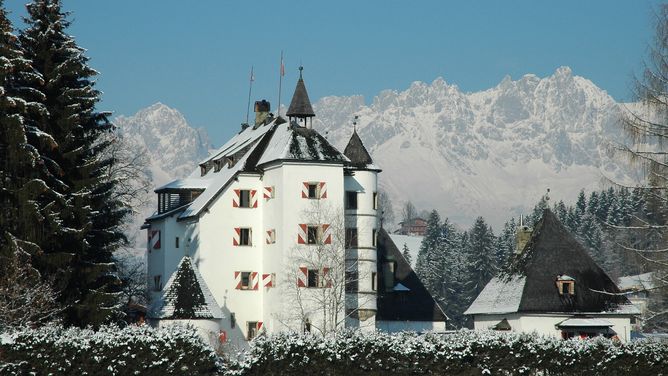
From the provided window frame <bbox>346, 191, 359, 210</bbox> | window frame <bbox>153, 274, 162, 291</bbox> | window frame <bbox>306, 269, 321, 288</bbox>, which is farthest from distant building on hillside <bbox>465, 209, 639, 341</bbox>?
window frame <bbox>153, 274, 162, 291</bbox>

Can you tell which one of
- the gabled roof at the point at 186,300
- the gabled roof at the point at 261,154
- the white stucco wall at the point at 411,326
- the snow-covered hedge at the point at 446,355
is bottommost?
the snow-covered hedge at the point at 446,355

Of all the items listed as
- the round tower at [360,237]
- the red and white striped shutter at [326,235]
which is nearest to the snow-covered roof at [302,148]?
the round tower at [360,237]

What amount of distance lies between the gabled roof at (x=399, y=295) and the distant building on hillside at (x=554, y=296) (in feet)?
18.4

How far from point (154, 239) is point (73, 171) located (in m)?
31.7

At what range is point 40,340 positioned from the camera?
41656mm

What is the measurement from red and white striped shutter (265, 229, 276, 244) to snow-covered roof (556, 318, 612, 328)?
17.0m

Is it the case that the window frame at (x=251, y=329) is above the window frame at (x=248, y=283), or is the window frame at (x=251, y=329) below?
below

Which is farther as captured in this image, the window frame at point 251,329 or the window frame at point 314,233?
the window frame at point 251,329

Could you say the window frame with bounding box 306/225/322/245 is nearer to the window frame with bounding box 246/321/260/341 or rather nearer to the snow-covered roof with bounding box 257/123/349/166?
the snow-covered roof with bounding box 257/123/349/166

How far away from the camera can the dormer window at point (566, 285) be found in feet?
233

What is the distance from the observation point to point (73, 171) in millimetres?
47562

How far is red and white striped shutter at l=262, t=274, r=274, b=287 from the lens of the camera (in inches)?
2753

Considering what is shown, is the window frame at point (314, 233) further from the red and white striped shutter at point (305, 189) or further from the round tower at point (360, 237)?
the round tower at point (360, 237)

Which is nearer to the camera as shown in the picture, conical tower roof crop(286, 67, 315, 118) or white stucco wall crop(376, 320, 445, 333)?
conical tower roof crop(286, 67, 315, 118)
